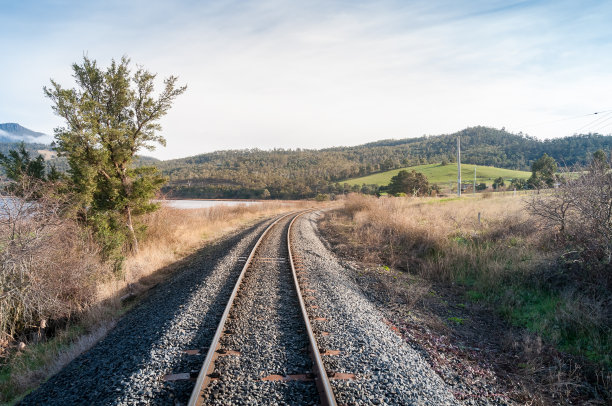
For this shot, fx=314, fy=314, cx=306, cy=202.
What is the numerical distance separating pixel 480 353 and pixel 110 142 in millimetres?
14969

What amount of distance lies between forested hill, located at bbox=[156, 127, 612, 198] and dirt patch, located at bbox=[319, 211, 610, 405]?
37.8 meters

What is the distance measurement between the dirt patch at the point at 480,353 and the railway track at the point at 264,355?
1.72 meters

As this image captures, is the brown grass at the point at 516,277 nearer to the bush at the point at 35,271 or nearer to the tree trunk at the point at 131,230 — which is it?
the bush at the point at 35,271

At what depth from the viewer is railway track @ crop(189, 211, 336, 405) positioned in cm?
348

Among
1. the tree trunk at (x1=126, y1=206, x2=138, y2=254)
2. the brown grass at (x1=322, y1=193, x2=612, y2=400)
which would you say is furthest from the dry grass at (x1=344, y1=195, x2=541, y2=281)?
the tree trunk at (x1=126, y1=206, x2=138, y2=254)

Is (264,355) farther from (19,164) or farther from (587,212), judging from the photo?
(19,164)

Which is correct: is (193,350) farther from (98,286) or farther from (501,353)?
(98,286)

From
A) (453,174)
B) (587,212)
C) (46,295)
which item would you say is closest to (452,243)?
(587,212)

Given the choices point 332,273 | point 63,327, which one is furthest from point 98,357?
point 332,273

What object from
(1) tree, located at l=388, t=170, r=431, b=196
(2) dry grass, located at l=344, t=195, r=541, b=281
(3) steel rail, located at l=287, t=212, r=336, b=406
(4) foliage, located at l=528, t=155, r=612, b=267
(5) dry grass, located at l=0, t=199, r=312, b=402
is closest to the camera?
(3) steel rail, located at l=287, t=212, r=336, b=406

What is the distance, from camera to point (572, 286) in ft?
22.6

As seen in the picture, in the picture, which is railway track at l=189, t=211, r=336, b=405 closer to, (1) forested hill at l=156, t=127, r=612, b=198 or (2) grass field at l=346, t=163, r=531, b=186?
(1) forested hill at l=156, t=127, r=612, b=198

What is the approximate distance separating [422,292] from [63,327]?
8.99 metres

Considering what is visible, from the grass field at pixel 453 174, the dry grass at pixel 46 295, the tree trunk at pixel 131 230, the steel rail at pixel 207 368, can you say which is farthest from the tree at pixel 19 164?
the grass field at pixel 453 174
